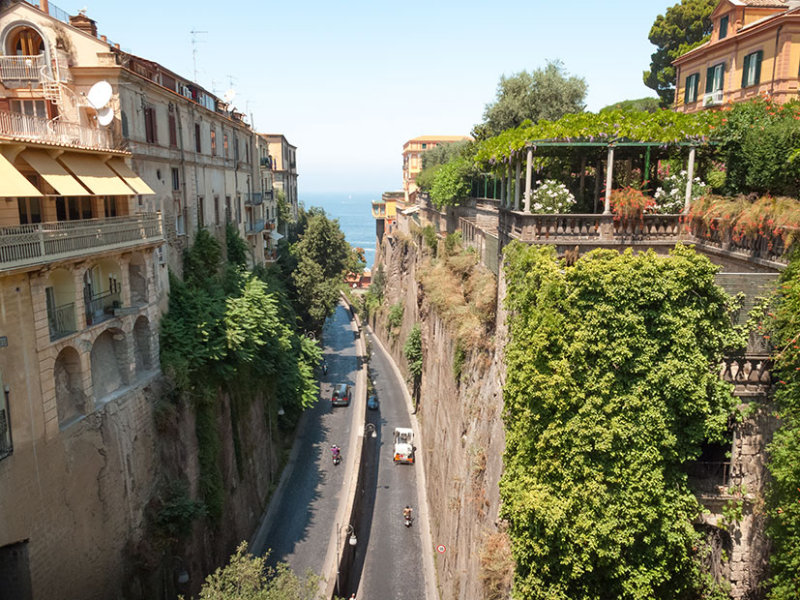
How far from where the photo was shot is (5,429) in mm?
13117

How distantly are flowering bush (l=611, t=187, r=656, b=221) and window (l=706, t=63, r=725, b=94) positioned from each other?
17.1 meters

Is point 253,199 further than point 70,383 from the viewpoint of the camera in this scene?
Yes

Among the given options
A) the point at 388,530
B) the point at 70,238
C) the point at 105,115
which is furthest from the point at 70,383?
the point at 388,530

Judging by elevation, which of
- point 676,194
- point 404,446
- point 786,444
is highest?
point 676,194

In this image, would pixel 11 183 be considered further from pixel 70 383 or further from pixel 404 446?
pixel 404 446

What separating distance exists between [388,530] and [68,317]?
18312mm

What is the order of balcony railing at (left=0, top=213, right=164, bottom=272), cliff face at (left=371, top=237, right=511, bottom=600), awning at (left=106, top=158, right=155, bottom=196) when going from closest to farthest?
1. balcony railing at (left=0, top=213, right=164, bottom=272)
2. cliff face at (left=371, top=237, right=511, bottom=600)
3. awning at (left=106, top=158, right=155, bottom=196)

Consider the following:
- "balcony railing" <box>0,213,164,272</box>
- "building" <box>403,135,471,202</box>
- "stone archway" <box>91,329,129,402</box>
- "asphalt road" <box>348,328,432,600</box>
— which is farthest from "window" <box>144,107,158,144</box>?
"building" <box>403,135,471,202</box>

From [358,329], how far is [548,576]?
4648 centimetres

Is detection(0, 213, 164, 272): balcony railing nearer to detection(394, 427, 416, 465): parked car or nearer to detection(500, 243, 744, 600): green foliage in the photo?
detection(500, 243, 744, 600): green foliage

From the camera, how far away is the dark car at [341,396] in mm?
38594

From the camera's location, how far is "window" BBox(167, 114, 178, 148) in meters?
23.4

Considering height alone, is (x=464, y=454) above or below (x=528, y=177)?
below

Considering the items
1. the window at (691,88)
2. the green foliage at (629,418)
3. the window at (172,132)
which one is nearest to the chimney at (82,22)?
the window at (172,132)
